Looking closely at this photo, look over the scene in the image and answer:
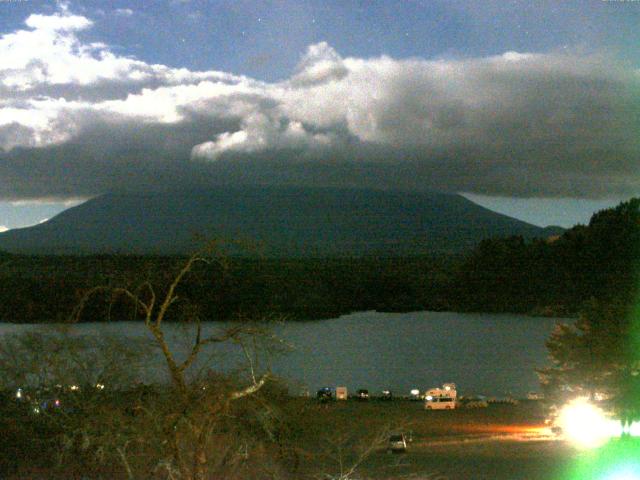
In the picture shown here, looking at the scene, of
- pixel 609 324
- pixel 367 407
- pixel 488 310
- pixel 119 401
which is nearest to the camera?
pixel 119 401

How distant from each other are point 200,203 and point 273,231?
31.1m

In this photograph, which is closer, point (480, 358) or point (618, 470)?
point (618, 470)

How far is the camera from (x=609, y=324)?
29.8m

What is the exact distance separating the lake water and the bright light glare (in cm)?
2503

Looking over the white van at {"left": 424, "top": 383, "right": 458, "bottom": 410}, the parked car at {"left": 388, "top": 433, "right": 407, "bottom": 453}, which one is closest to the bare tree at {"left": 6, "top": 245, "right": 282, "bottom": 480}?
the parked car at {"left": 388, "top": 433, "right": 407, "bottom": 453}

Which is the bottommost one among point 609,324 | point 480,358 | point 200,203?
point 480,358

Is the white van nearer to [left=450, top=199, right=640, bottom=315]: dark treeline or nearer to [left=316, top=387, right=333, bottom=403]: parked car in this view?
[left=316, top=387, right=333, bottom=403]: parked car

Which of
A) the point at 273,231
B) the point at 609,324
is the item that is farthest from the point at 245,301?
the point at 273,231

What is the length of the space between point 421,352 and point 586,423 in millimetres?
58327

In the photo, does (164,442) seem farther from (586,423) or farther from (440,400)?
(440,400)

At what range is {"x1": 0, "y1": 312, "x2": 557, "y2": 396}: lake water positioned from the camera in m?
67.8

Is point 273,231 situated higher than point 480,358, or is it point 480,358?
point 273,231

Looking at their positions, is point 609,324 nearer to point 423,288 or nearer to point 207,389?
point 207,389

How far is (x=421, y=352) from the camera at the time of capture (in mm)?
89062
